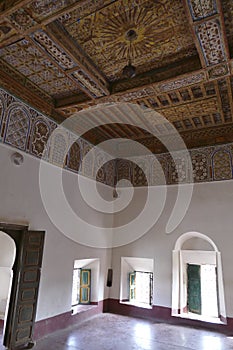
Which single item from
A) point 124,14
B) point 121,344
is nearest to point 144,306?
point 121,344

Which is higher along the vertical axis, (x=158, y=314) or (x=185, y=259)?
(x=185, y=259)

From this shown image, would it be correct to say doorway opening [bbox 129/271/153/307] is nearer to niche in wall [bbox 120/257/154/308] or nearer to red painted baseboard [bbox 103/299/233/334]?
niche in wall [bbox 120/257/154/308]

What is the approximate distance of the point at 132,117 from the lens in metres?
4.72

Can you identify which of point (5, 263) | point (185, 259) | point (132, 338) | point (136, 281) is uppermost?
point (185, 259)

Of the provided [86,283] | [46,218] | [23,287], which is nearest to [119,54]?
[46,218]

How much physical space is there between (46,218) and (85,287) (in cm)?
192

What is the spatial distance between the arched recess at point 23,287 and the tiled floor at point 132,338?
30cm

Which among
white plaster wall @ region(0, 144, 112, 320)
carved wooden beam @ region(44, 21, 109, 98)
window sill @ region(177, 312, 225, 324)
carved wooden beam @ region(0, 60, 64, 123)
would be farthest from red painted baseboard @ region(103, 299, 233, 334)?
carved wooden beam @ region(44, 21, 109, 98)

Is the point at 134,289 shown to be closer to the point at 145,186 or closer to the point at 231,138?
the point at 145,186

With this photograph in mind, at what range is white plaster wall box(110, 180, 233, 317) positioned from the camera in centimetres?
459

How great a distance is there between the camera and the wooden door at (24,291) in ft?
11.2

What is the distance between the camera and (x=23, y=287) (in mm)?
3559

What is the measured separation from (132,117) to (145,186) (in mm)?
1540

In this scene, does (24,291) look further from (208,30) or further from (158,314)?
(208,30)
